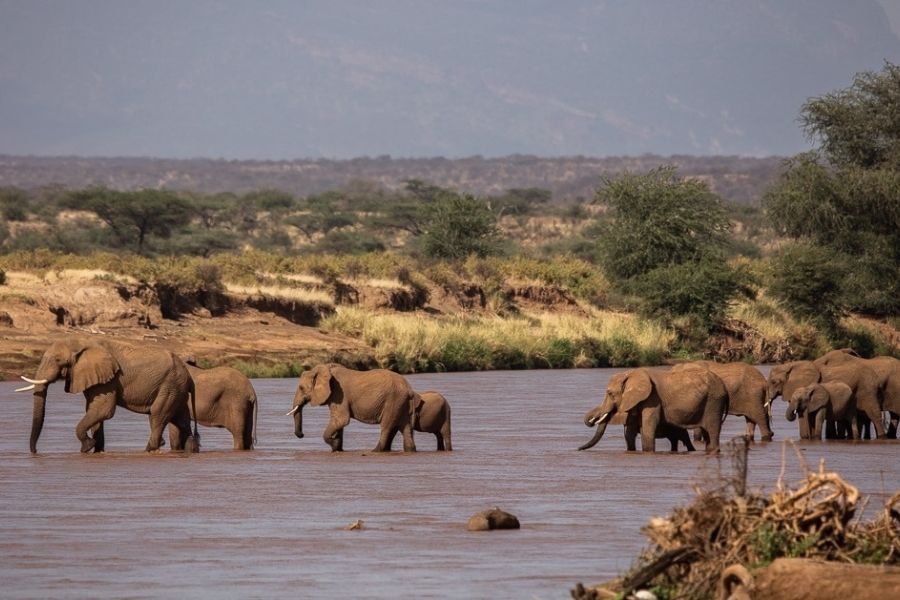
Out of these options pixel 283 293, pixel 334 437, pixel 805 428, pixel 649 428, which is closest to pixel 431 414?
pixel 334 437

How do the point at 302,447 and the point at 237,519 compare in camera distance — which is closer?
the point at 237,519

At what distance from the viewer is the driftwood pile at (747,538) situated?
32.4 feet

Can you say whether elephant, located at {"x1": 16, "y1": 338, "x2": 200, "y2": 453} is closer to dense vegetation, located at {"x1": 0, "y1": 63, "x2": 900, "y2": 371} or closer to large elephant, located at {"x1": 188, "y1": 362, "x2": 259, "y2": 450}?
large elephant, located at {"x1": 188, "y1": 362, "x2": 259, "y2": 450}

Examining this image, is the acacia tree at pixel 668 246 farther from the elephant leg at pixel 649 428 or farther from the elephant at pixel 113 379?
the elephant at pixel 113 379

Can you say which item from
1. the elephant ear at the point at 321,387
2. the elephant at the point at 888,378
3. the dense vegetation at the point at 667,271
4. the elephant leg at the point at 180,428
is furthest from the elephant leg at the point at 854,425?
the dense vegetation at the point at 667,271

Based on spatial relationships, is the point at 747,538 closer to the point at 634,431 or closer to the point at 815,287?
the point at 634,431

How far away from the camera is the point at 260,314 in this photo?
4238 centimetres

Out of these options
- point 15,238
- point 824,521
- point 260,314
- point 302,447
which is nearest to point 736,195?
point 15,238

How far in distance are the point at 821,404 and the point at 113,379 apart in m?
9.16

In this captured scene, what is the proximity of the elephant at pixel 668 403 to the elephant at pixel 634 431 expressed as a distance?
0.05 meters

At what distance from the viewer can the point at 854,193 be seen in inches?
1905

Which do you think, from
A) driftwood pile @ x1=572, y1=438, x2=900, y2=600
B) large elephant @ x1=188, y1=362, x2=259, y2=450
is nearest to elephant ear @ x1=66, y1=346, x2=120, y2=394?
large elephant @ x1=188, y1=362, x2=259, y2=450

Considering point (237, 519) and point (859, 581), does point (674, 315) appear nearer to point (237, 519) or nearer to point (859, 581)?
point (237, 519)

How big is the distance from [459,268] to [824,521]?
147 feet
